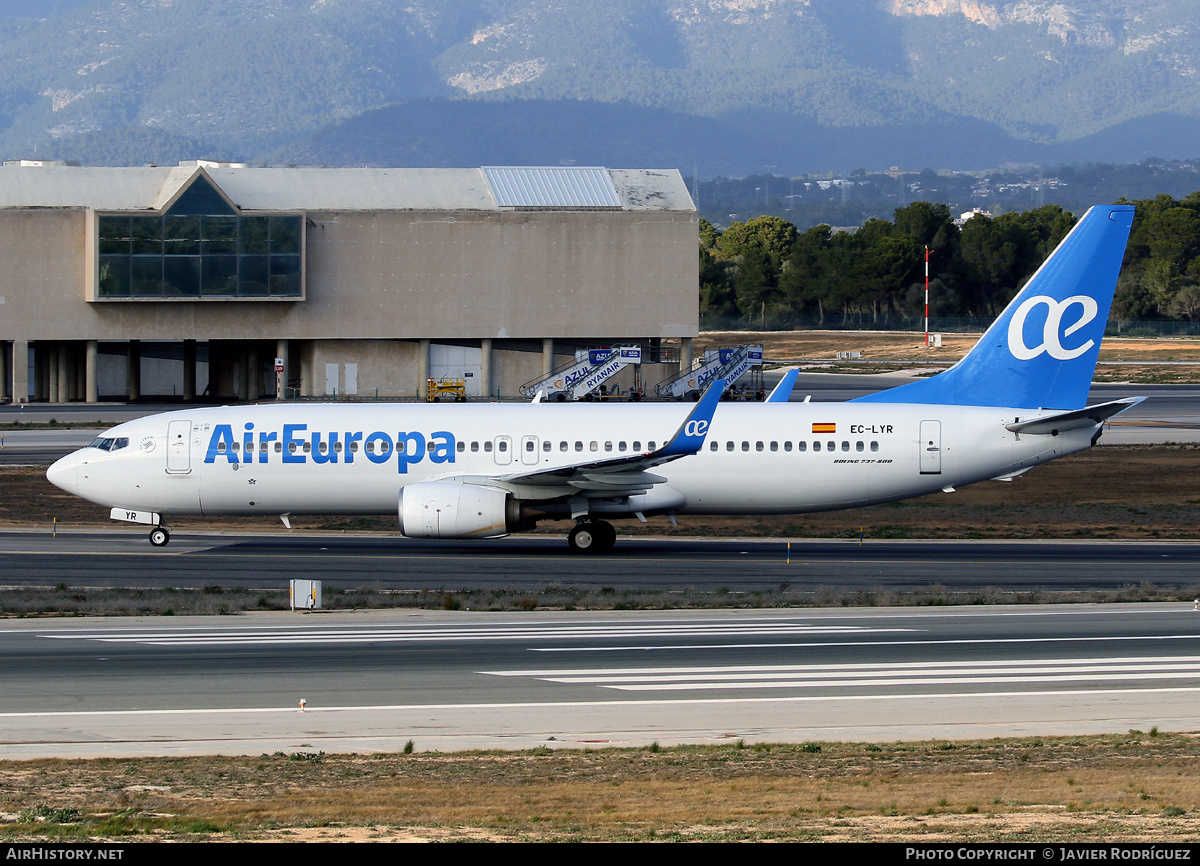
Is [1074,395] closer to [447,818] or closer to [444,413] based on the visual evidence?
[444,413]

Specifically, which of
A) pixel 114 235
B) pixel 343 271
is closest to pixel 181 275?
pixel 114 235

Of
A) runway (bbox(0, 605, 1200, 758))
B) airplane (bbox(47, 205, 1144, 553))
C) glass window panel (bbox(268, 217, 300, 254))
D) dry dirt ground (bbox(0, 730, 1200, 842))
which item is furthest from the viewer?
glass window panel (bbox(268, 217, 300, 254))

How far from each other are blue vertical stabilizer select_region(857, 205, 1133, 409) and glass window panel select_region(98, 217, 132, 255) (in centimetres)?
5979

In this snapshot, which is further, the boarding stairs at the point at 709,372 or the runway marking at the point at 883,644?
the boarding stairs at the point at 709,372

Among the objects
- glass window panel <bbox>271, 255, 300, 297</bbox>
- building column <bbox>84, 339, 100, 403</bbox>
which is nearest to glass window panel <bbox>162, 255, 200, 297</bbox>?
glass window panel <bbox>271, 255, 300, 297</bbox>

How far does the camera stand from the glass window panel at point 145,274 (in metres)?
83.0

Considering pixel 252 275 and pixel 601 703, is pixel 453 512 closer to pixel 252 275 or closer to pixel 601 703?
pixel 601 703

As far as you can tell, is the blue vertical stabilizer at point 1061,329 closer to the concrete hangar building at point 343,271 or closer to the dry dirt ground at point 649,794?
the dry dirt ground at point 649,794

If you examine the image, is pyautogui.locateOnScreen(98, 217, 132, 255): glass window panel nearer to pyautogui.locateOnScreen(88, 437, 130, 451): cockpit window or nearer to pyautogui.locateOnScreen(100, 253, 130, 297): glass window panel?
pyautogui.locateOnScreen(100, 253, 130, 297): glass window panel

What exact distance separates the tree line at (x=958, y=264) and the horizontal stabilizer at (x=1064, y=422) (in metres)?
135

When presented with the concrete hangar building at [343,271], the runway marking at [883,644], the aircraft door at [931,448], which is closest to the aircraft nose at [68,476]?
the runway marking at [883,644]

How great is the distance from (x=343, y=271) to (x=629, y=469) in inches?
2158

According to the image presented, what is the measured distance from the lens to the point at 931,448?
36406 mm

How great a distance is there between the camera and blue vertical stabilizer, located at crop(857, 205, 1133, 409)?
36500 mm
